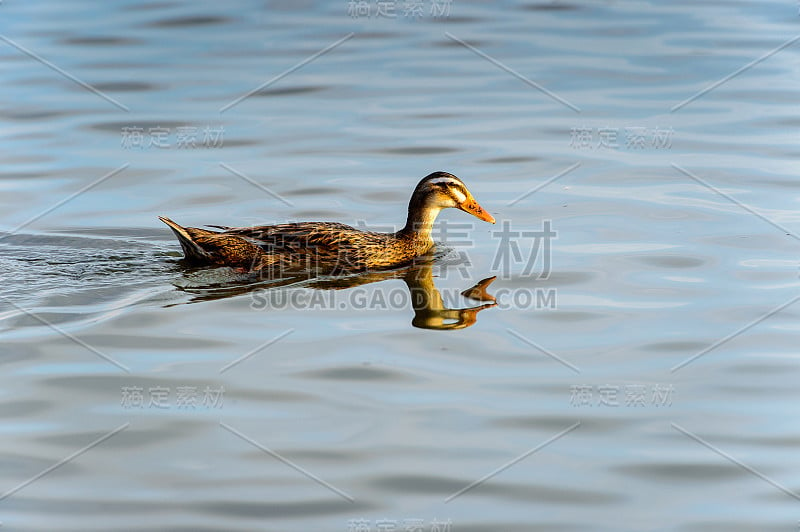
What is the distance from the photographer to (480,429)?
7164 mm

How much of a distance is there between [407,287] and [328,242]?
3.29 ft

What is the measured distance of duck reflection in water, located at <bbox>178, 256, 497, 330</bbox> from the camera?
9492mm

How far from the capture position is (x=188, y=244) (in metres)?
10.7

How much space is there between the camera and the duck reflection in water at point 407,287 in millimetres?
9492

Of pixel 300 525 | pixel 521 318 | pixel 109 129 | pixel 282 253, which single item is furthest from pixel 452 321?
pixel 109 129

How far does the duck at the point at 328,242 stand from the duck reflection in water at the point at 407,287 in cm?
20

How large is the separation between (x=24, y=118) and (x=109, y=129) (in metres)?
1.55

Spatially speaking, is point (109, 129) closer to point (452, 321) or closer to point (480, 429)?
point (452, 321)

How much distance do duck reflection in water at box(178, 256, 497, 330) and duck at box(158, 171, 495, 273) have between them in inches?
7.9
